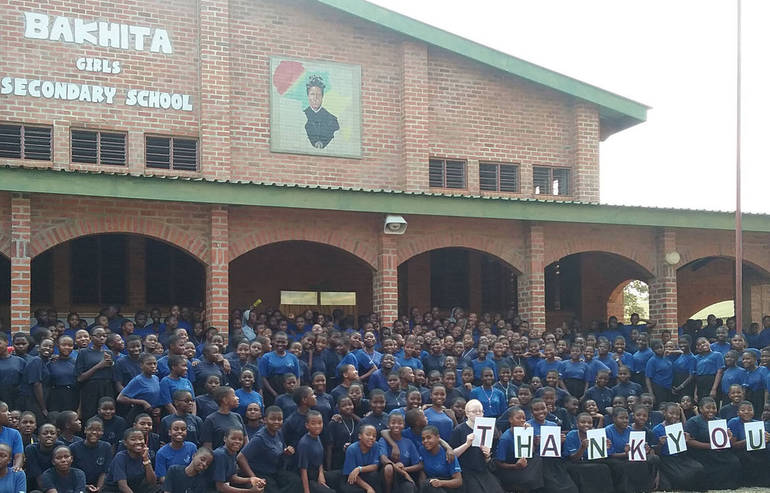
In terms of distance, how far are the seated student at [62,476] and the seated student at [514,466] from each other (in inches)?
190

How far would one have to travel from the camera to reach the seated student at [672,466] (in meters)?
13.2

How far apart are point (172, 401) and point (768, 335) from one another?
11.3 metres

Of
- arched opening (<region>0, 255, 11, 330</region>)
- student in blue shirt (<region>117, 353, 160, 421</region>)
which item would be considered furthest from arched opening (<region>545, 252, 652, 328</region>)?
student in blue shirt (<region>117, 353, 160, 421</region>)

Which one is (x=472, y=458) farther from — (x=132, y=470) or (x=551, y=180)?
(x=551, y=180)

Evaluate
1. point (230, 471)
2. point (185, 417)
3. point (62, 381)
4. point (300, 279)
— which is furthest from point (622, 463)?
point (300, 279)

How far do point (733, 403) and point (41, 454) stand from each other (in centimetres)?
885

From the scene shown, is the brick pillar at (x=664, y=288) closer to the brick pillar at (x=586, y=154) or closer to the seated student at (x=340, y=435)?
the brick pillar at (x=586, y=154)

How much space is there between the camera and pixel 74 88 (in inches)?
695

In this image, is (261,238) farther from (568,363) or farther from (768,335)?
(768,335)

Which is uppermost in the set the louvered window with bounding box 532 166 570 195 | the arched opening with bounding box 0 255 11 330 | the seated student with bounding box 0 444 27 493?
the louvered window with bounding box 532 166 570 195

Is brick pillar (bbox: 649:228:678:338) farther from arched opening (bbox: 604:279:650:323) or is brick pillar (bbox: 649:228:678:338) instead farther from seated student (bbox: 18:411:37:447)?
arched opening (bbox: 604:279:650:323)

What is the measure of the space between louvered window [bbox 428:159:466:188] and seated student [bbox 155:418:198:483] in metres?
10.8

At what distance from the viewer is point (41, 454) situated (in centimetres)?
1027

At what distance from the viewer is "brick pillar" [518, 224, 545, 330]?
732 inches
